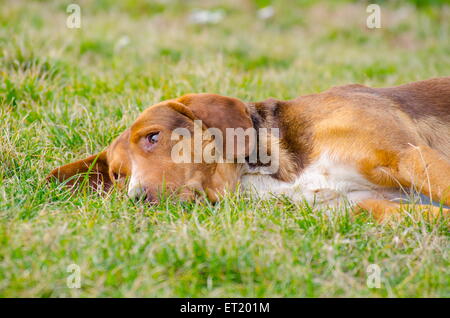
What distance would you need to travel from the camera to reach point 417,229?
11.8 ft

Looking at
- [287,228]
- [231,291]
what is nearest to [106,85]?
[287,228]

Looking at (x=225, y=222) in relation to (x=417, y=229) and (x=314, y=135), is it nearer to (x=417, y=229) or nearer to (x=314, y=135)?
(x=314, y=135)

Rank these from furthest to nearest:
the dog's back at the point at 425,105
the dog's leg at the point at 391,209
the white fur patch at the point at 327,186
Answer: the dog's back at the point at 425,105, the white fur patch at the point at 327,186, the dog's leg at the point at 391,209

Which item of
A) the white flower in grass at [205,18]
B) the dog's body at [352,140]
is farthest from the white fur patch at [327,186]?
the white flower in grass at [205,18]

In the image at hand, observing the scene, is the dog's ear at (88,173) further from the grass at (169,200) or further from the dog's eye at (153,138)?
the dog's eye at (153,138)

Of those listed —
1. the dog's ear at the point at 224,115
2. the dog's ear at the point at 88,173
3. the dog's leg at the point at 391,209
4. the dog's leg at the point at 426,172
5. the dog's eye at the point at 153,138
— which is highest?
the dog's ear at the point at 224,115

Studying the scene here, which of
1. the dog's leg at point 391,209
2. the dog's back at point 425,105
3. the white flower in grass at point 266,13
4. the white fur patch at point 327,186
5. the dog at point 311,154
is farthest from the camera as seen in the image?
the white flower in grass at point 266,13

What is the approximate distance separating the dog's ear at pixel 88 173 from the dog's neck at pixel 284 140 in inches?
47.3

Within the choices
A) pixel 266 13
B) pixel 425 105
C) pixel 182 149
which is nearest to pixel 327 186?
pixel 182 149

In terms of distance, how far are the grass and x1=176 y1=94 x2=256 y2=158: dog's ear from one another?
385 mm

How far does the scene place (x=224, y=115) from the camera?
4125 millimetres

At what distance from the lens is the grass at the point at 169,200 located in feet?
9.95

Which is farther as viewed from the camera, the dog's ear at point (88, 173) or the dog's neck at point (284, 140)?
the dog's ear at point (88, 173)

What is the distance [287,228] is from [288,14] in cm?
926
